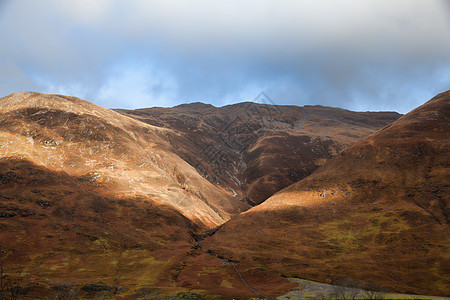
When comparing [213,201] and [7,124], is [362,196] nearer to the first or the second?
[213,201]

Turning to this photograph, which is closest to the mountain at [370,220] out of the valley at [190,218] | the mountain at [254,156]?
the valley at [190,218]

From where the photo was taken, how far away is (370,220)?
5269 cm

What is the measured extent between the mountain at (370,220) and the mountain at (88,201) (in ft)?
49.1

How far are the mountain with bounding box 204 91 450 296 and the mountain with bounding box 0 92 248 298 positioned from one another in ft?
49.1

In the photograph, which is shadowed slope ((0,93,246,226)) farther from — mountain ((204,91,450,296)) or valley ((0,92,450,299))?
mountain ((204,91,450,296))

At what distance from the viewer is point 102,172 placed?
245 ft

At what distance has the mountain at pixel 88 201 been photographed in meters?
39.6

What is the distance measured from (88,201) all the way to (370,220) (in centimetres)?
6565

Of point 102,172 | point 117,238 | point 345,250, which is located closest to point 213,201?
point 102,172

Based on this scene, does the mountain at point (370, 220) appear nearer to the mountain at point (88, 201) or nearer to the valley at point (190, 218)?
the valley at point (190, 218)

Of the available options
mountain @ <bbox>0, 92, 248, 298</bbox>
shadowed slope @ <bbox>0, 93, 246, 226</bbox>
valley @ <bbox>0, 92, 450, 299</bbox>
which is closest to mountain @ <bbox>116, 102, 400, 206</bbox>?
mountain @ <bbox>0, 92, 248, 298</bbox>

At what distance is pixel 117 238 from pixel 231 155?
13033 cm

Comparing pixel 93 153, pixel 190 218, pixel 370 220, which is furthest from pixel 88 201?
pixel 370 220

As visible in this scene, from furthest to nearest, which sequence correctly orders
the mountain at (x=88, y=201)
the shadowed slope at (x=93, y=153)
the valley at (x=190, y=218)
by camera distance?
the shadowed slope at (x=93, y=153) → the mountain at (x=88, y=201) → the valley at (x=190, y=218)
